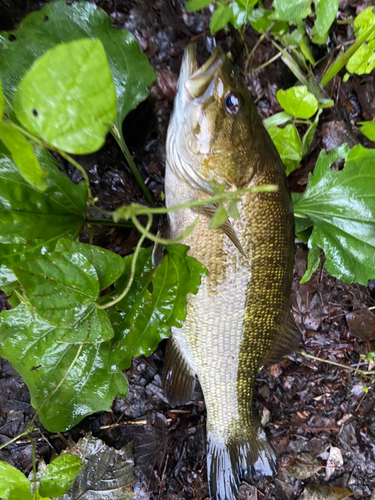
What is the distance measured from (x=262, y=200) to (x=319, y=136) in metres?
0.81

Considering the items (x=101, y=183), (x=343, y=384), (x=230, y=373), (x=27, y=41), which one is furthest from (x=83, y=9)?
(x=343, y=384)

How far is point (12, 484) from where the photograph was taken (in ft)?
3.65

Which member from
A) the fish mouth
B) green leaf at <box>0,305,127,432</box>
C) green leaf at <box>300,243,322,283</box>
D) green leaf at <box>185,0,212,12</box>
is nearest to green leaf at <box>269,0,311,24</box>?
green leaf at <box>185,0,212,12</box>

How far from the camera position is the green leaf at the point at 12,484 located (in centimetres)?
110

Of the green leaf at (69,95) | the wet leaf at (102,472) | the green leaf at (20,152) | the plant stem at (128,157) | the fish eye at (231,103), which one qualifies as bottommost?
the wet leaf at (102,472)

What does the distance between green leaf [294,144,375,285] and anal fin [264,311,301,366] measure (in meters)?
0.33

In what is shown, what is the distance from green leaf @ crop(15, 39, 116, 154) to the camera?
24.6 inches

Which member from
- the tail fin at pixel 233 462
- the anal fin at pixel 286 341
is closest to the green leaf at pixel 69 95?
the anal fin at pixel 286 341

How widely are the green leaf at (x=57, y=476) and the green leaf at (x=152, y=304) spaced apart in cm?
42

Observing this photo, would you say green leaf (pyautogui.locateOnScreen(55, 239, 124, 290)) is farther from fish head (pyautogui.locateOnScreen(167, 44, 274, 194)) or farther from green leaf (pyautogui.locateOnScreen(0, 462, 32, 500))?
green leaf (pyautogui.locateOnScreen(0, 462, 32, 500))

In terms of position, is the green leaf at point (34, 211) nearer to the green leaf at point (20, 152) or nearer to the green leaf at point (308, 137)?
the green leaf at point (20, 152)

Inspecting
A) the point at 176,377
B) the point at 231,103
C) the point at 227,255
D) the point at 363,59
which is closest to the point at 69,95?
the point at 231,103

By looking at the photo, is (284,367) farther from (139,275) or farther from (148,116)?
(148,116)

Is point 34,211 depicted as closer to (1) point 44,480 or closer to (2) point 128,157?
(2) point 128,157
